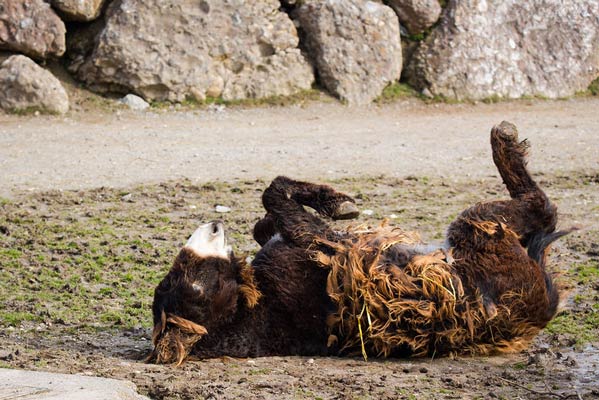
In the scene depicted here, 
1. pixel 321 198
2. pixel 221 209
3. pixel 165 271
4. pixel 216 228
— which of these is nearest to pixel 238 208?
pixel 221 209

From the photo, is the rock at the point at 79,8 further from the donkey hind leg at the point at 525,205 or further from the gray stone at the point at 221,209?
the donkey hind leg at the point at 525,205

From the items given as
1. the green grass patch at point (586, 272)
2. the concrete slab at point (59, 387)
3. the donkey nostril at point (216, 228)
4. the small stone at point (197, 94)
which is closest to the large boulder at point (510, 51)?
the small stone at point (197, 94)

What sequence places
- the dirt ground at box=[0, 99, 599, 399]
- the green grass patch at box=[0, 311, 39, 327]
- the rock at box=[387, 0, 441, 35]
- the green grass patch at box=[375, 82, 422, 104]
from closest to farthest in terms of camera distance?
the dirt ground at box=[0, 99, 599, 399] < the green grass patch at box=[0, 311, 39, 327] < the green grass patch at box=[375, 82, 422, 104] < the rock at box=[387, 0, 441, 35]

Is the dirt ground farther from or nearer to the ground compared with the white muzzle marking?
nearer to the ground

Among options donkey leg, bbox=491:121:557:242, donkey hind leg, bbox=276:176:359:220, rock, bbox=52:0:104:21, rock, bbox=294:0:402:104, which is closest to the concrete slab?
donkey hind leg, bbox=276:176:359:220

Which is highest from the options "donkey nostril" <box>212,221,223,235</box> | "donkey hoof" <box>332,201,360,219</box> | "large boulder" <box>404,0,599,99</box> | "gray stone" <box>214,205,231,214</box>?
"large boulder" <box>404,0,599,99</box>

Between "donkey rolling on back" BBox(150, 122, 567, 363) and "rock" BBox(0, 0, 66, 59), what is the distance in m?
7.55

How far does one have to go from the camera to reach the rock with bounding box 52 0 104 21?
12.4m

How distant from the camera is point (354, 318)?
5.39m

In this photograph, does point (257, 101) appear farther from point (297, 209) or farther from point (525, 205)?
point (525, 205)

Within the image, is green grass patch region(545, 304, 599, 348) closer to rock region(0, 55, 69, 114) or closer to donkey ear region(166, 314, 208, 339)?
donkey ear region(166, 314, 208, 339)

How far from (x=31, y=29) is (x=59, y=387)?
8708 mm

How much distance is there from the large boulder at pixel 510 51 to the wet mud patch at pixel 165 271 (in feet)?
12.9

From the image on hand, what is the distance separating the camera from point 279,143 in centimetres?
1103
